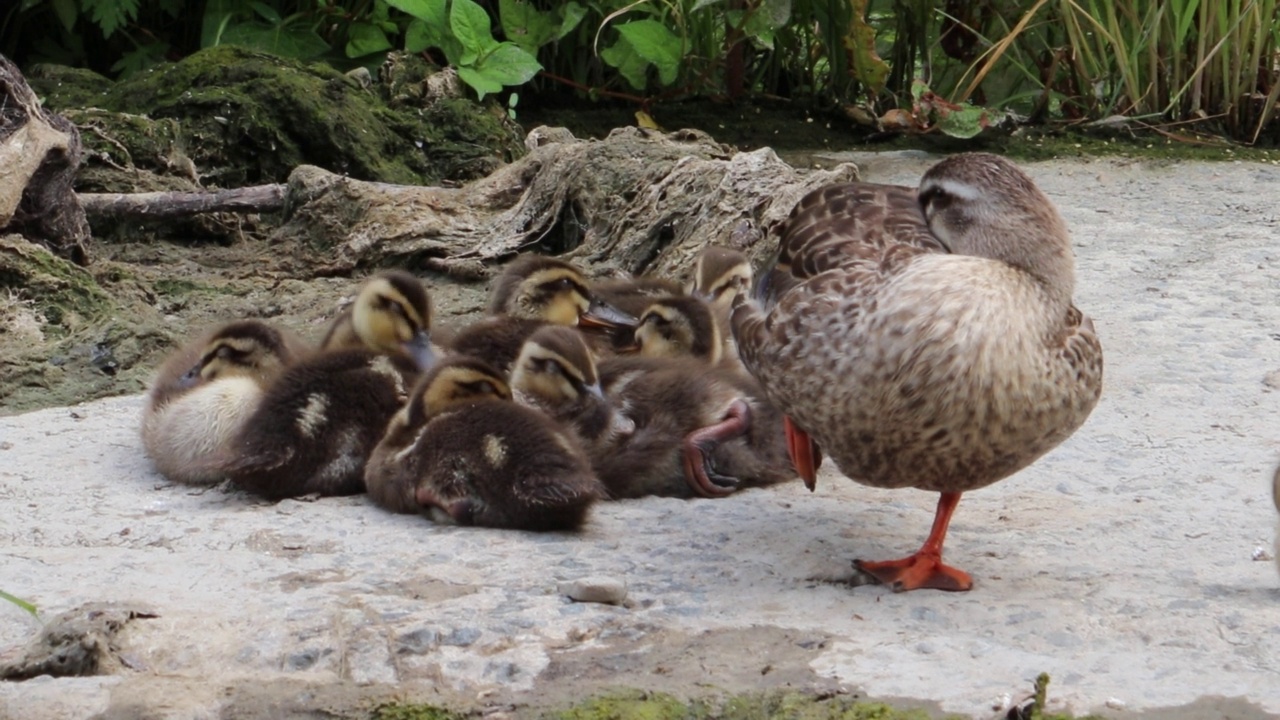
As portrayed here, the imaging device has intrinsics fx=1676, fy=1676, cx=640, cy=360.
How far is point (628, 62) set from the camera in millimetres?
9484

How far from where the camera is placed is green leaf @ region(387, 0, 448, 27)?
8.32 metres

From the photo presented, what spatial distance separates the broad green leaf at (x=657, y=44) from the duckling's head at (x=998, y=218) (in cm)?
522

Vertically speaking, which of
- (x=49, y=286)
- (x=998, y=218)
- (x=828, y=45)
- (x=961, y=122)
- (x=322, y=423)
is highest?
Result: (x=998, y=218)

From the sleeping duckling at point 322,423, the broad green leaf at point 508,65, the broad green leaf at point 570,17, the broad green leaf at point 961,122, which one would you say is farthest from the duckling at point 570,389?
the broad green leaf at point 961,122

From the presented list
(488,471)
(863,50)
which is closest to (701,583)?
(488,471)

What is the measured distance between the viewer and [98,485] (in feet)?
15.4

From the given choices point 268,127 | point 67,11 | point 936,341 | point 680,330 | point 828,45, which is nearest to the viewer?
point 936,341

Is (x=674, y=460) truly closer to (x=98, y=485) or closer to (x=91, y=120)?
(x=98, y=485)

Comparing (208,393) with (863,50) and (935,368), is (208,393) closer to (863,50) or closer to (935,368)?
(935,368)

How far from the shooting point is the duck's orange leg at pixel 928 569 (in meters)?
3.94

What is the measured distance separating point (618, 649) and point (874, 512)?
137cm

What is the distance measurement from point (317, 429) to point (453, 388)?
0.40 metres

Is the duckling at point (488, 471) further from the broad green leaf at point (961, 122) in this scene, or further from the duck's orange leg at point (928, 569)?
the broad green leaf at point (961, 122)

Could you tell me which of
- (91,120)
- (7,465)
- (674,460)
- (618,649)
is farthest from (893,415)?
(91,120)
